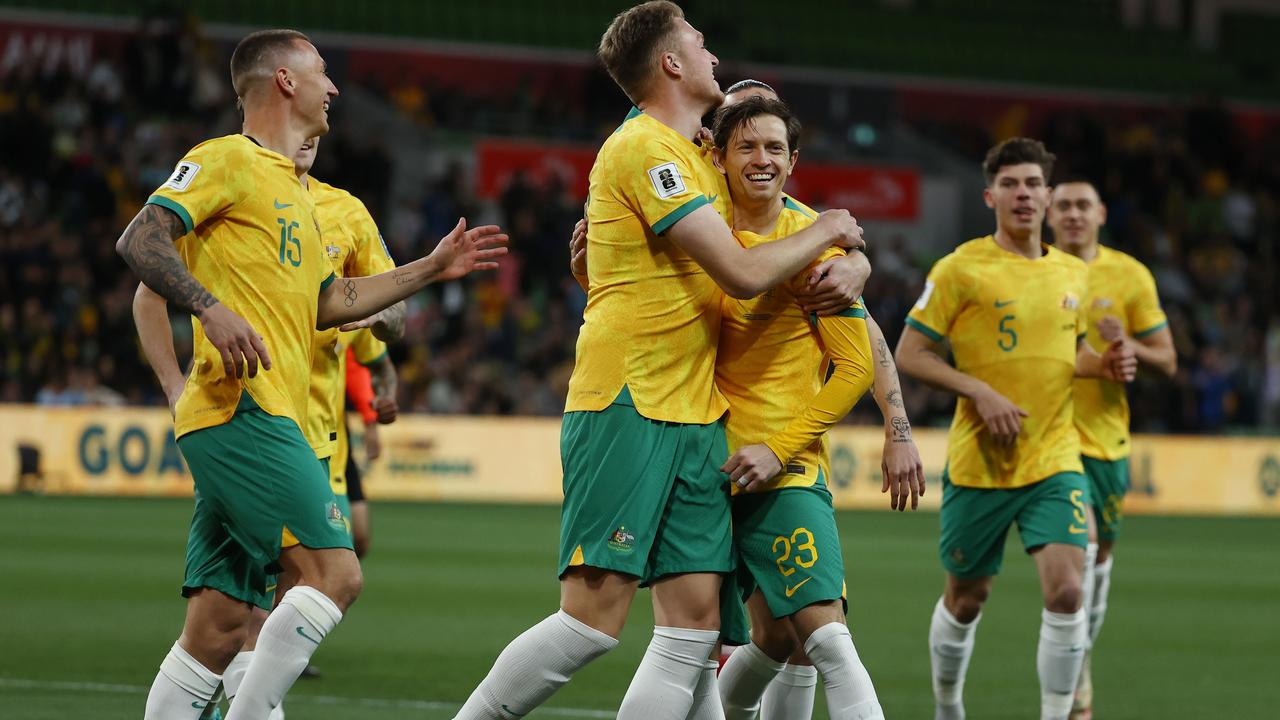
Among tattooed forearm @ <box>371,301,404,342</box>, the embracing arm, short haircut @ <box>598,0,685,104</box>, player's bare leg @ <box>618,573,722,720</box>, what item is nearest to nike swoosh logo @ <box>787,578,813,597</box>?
player's bare leg @ <box>618,573,722,720</box>

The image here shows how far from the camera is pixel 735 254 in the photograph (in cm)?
477

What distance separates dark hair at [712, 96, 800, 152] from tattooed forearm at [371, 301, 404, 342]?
1.75 metres

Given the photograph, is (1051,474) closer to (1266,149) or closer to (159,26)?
(159,26)

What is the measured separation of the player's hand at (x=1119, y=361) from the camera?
7.58 m

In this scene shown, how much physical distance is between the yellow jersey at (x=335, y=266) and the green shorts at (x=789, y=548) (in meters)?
2.05

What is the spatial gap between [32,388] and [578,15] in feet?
45.1

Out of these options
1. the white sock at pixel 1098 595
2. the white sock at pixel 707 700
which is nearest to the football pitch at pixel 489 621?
the white sock at pixel 1098 595

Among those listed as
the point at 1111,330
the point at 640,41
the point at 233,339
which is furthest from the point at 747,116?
the point at 1111,330

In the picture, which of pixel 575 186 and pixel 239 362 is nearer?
pixel 239 362

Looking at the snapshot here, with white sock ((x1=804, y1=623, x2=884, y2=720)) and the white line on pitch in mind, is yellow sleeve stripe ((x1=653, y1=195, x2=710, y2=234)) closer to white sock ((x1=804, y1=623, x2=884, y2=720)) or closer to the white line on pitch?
white sock ((x1=804, y1=623, x2=884, y2=720))

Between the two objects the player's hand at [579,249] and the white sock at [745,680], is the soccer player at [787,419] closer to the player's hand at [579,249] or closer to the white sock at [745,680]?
the white sock at [745,680]

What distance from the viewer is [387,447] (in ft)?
67.5

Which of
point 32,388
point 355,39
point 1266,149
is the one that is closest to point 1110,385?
point 32,388

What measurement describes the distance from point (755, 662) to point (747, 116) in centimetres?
177
